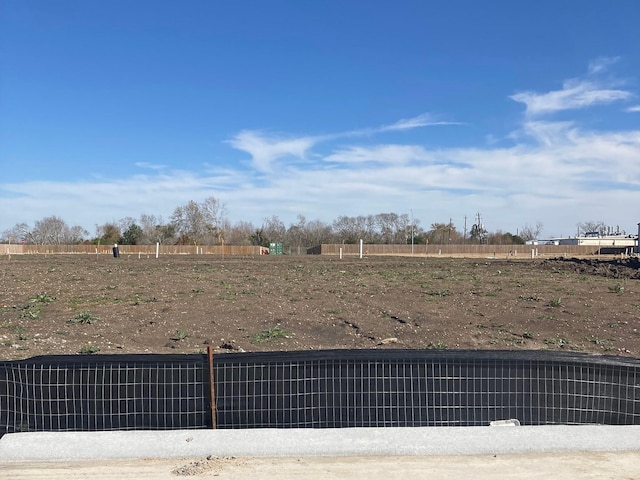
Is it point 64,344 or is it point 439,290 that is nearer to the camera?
point 64,344

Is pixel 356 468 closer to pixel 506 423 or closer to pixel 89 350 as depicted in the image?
pixel 506 423

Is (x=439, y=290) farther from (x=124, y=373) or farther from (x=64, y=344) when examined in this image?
(x=124, y=373)

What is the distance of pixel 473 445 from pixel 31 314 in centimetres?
902

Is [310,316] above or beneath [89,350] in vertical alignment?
above

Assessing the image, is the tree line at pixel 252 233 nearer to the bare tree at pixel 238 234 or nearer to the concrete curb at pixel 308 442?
the bare tree at pixel 238 234

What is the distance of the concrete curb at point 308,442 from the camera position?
4805 millimetres

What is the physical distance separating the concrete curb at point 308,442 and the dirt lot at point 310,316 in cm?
341

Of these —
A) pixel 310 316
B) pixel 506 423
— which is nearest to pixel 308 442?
pixel 506 423

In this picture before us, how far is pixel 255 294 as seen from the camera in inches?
559

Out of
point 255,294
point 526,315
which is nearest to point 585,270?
point 526,315

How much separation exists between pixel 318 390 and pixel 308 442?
1.86 feet

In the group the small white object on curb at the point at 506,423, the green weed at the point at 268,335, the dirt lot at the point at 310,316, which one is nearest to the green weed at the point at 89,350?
the dirt lot at the point at 310,316

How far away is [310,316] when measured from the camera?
36.6 feet

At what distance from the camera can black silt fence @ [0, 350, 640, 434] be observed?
5230 millimetres
